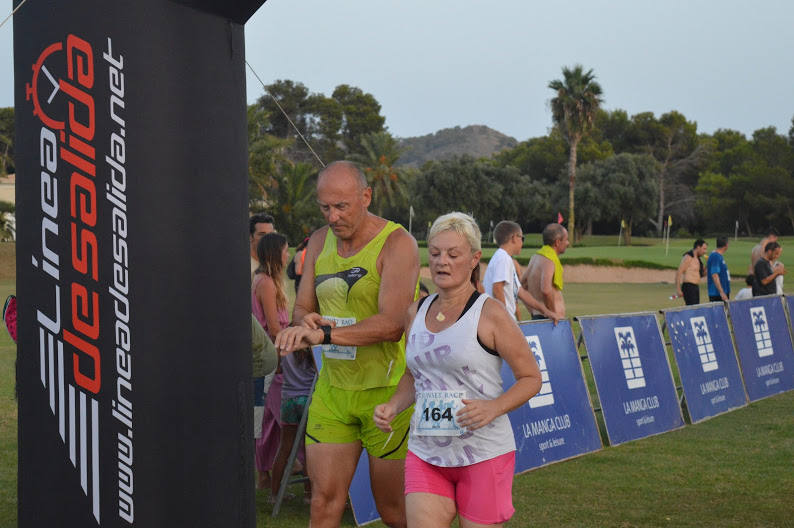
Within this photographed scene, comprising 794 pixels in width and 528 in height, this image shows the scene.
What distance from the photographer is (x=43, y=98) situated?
320 centimetres

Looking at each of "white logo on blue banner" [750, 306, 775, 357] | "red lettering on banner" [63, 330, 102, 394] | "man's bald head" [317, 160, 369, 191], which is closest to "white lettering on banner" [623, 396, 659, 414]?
"white logo on blue banner" [750, 306, 775, 357]

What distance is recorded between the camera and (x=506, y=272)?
31.0 ft

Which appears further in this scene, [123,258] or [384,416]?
[384,416]

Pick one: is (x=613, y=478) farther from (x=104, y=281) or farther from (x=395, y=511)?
(x=104, y=281)

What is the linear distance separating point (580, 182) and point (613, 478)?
76514mm

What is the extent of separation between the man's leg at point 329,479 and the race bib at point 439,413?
24.9 inches

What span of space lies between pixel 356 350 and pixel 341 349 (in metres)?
0.07

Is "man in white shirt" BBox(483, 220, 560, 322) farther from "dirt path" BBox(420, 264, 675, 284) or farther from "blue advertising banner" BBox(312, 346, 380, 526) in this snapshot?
"dirt path" BBox(420, 264, 675, 284)

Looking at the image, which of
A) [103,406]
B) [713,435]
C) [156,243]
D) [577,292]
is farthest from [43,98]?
[577,292]

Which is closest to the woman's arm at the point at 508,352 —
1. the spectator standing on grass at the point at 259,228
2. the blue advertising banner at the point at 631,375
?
the spectator standing on grass at the point at 259,228

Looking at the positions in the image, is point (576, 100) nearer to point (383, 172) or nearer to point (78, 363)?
point (383, 172)

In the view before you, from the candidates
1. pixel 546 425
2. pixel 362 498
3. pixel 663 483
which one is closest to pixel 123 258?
pixel 362 498

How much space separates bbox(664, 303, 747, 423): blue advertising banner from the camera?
10320 mm

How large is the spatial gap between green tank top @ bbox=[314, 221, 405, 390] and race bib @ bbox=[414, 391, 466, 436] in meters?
0.51
